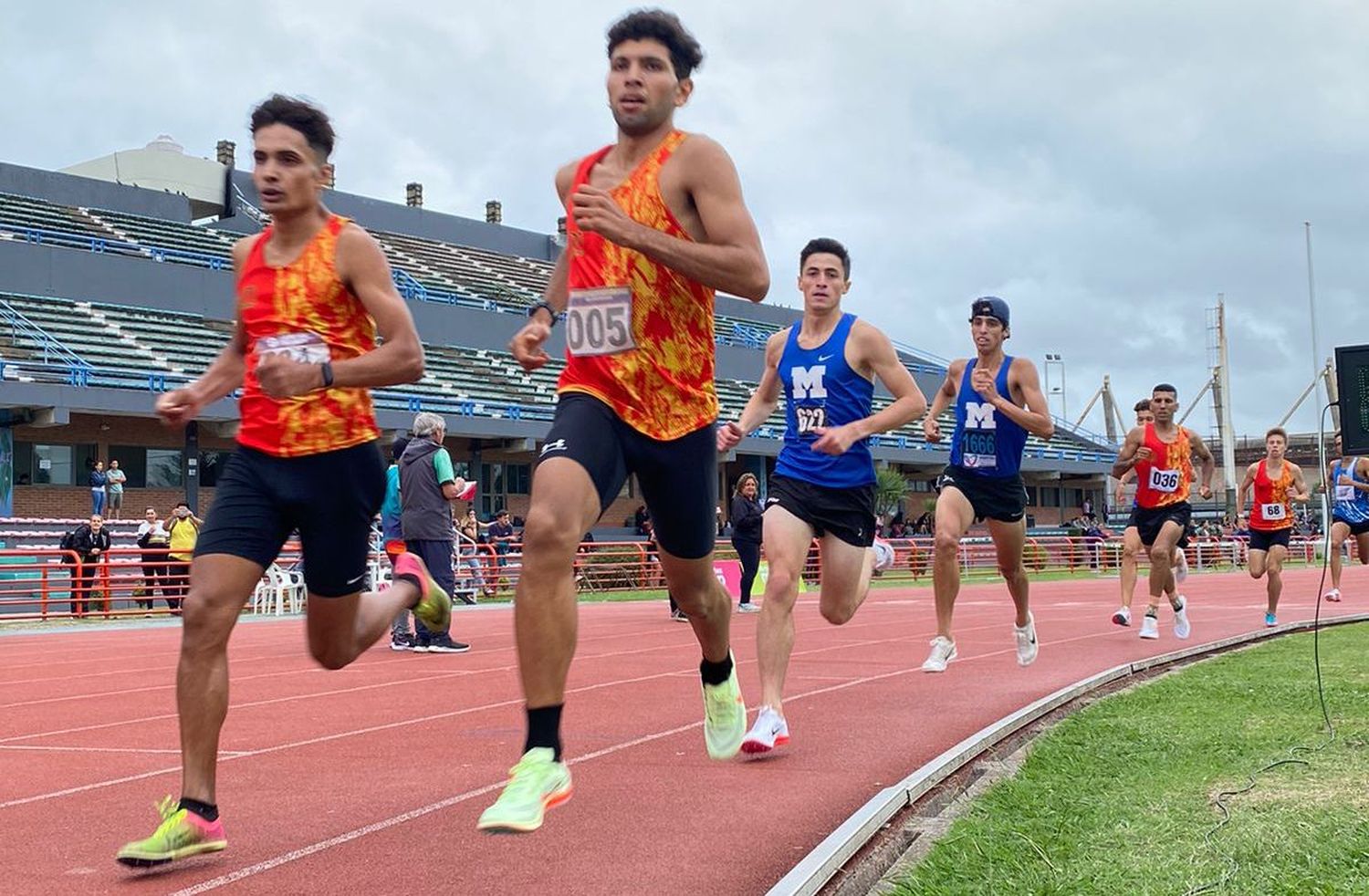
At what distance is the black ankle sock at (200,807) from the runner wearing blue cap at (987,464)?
5.69 metres

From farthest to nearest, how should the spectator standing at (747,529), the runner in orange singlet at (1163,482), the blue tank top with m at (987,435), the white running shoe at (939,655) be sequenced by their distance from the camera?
1. the spectator standing at (747,529)
2. the runner in orange singlet at (1163,482)
3. the blue tank top with m at (987,435)
4. the white running shoe at (939,655)

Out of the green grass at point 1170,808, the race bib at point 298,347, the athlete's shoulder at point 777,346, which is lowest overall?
the green grass at point 1170,808

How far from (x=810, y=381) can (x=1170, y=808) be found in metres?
2.99

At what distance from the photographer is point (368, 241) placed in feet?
14.9

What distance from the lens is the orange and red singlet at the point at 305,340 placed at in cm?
438

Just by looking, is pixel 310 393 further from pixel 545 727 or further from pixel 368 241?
pixel 545 727

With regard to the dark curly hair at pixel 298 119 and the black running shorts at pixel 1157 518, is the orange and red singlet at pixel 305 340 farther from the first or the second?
the black running shorts at pixel 1157 518

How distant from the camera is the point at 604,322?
4.22 metres

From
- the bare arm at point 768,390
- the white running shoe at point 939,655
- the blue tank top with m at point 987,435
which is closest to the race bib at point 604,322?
the bare arm at point 768,390

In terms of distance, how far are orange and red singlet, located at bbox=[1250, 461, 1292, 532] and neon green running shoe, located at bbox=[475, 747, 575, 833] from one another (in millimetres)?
13174

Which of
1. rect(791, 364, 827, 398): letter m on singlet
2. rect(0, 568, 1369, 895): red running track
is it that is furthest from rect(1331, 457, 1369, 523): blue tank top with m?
rect(791, 364, 827, 398): letter m on singlet

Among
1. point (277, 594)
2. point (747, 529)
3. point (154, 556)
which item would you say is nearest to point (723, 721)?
point (747, 529)

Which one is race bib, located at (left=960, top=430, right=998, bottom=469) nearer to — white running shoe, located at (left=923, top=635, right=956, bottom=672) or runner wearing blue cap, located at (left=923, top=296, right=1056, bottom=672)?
runner wearing blue cap, located at (left=923, top=296, right=1056, bottom=672)

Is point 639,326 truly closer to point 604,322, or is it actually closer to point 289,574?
point 604,322
